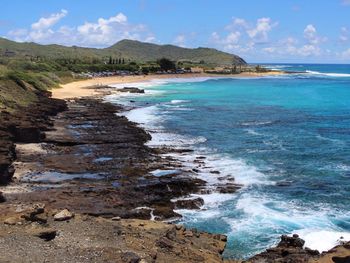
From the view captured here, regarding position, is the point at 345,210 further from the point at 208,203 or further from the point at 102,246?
the point at 102,246

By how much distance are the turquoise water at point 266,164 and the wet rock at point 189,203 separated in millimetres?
524

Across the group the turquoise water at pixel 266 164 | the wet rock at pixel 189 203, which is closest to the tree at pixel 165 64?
the turquoise water at pixel 266 164

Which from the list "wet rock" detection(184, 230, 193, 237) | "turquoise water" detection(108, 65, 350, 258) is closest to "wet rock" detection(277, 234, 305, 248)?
"turquoise water" detection(108, 65, 350, 258)

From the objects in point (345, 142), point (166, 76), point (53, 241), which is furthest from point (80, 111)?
point (166, 76)

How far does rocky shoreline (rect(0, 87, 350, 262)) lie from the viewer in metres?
17.2

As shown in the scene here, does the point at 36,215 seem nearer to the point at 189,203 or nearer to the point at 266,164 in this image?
the point at 189,203

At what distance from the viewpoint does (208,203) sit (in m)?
28.5

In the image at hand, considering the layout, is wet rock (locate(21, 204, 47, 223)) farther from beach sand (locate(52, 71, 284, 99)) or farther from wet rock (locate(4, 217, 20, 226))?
beach sand (locate(52, 71, 284, 99))

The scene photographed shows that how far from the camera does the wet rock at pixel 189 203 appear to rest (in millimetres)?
27609

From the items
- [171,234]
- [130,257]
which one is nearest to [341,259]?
[171,234]

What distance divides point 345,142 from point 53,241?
36847 mm

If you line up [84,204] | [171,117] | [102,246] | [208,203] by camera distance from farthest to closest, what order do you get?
[171,117], [208,203], [84,204], [102,246]

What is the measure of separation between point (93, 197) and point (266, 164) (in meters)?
16.0

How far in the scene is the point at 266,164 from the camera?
38.7 meters
